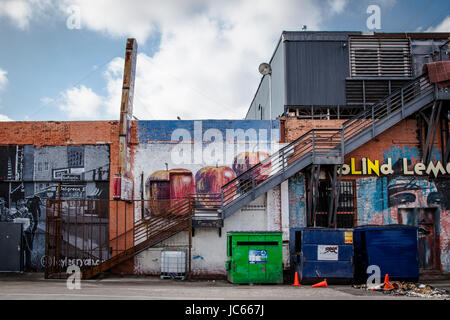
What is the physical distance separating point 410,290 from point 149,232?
29.6 ft

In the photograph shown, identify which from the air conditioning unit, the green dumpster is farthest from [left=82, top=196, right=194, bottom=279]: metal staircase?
the green dumpster

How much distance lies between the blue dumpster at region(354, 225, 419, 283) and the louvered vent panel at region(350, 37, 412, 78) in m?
8.77

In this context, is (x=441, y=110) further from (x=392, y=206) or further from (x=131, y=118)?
(x=131, y=118)

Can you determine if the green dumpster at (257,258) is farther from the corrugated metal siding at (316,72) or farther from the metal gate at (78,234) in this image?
the corrugated metal siding at (316,72)

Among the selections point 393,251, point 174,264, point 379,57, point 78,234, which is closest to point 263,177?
point 174,264

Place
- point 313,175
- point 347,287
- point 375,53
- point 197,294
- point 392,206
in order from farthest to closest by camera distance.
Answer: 1. point 375,53
2. point 392,206
3. point 313,175
4. point 347,287
5. point 197,294

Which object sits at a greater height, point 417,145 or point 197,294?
point 417,145

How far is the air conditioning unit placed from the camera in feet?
51.3

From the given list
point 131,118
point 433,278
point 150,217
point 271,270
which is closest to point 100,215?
point 150,217

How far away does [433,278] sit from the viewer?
16.4 meters

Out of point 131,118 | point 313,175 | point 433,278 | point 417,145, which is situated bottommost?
point 433,278

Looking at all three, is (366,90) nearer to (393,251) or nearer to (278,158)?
(278,158)
